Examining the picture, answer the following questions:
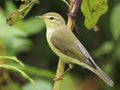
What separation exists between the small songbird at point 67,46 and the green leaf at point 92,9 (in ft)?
0.88

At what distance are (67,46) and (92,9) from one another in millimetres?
649

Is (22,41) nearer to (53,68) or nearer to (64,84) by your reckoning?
(64,84)

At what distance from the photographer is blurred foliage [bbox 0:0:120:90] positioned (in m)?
3.81

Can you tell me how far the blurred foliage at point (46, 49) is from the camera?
12.5ft

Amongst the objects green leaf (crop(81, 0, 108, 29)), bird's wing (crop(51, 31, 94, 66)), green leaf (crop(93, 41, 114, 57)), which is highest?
A: green leaf (crop(81, 0, 108, 29))

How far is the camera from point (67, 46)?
9.31 feet

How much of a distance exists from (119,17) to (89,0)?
2264 millimetres

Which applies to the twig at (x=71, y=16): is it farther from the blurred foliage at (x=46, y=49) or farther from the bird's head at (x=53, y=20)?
the blurred foliage at (x=46, y=49)

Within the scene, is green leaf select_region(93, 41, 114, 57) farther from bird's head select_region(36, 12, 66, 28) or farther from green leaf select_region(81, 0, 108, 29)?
Answer: green leaf select_region(81, 0, 108, 29)

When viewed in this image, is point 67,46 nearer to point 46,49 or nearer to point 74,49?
point 74,49

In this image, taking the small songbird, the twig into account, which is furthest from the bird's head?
the twig

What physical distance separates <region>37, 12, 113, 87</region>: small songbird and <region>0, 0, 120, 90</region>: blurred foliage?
1.68ft

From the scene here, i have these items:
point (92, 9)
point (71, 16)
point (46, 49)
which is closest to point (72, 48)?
point (92, 9)

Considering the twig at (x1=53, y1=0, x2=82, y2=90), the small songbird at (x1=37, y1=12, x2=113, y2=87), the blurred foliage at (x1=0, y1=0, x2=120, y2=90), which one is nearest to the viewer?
the twig at (x1=53, y1=0, x2=82, y2=90)
